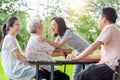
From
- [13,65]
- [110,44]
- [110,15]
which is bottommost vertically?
[13,65]

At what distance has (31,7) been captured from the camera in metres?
4.59

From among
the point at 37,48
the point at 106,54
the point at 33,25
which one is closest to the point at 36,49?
the point at 37,48

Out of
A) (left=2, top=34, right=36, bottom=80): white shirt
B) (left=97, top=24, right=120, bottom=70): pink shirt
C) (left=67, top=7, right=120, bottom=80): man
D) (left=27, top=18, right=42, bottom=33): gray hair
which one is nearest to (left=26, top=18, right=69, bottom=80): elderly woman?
(left=27, top=18, right=42, bottom=33): gray hair

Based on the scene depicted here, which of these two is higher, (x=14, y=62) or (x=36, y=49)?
A: (x=36, y=49)

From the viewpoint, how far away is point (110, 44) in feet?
8.47

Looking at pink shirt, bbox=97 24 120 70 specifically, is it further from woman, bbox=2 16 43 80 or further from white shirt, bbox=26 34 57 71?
woman, bbox=2 16 43 80

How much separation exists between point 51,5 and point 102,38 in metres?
2.11

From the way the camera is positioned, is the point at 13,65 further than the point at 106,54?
Yes

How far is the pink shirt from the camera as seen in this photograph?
2.54 meters

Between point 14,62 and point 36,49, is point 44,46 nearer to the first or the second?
point 36,49

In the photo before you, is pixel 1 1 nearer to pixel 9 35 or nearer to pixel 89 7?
pixel 89 7

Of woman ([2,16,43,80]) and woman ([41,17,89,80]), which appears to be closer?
woman ([2,16,43,80])

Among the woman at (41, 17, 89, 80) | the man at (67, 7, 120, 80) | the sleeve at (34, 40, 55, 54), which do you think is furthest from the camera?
the woman at (41, 17, 89, 80)

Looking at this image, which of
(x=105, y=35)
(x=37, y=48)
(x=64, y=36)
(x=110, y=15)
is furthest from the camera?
(x=64, y=36)
